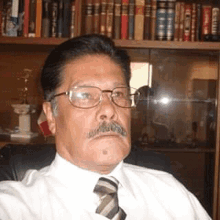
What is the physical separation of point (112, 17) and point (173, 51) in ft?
1.47

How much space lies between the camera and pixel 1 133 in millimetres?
2311

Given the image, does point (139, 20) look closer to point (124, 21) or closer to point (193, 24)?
point (124, 21)

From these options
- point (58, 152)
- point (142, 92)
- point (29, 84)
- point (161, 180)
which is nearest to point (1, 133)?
point (29, 84)

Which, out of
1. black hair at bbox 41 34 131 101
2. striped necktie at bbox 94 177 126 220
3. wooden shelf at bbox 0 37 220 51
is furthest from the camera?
wooden shelf at bbox 0 37 220 51

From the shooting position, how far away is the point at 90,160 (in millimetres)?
1108

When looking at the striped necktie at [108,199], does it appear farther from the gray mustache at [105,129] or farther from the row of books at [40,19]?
the row of books at [40,19]

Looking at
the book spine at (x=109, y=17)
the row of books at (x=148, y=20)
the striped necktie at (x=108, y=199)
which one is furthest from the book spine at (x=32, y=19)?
the striped necktie at (x=108, y=199)

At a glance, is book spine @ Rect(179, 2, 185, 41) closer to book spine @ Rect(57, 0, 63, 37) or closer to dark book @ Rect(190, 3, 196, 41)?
dark book @ Rect(190, 3, 196, 41)

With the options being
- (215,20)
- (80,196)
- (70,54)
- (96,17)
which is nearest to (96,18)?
(96,17)

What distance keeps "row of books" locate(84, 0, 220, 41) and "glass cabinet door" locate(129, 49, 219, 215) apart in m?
0.12

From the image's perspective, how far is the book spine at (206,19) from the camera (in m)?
2.21

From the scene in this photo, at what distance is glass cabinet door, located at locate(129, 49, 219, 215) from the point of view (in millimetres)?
2193

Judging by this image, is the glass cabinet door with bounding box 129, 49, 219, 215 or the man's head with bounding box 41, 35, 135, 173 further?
the glass cabinet door with bounding box 129, 49, 219, 215

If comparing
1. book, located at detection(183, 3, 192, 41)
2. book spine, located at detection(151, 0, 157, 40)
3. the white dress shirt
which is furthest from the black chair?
book, located at detection(183, 3, 192, 41)
